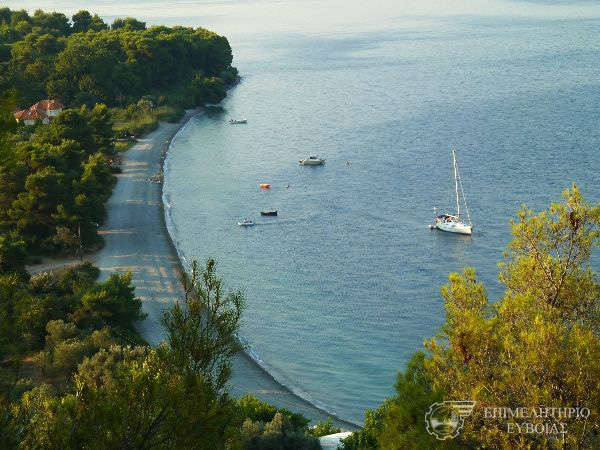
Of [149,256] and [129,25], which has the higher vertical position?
[129,25]

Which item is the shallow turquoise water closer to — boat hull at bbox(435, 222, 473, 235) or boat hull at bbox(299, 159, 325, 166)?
boat hull at bbox(435, 222, 473, 235)

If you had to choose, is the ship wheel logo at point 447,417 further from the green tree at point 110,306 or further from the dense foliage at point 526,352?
the green tree at point 110,306

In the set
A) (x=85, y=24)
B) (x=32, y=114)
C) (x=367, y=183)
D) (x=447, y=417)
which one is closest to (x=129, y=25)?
(x=85, y=24)

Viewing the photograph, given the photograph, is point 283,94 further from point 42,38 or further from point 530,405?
point 530,405

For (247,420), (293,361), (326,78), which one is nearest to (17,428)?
(247,420)

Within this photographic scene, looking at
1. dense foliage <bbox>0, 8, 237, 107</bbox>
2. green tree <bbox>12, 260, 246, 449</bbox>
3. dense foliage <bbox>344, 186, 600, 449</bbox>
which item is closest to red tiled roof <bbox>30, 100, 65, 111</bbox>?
dense foliage <bbox>0, 8, 237, 107</bbox>

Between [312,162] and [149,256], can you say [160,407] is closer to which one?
[149,256]
